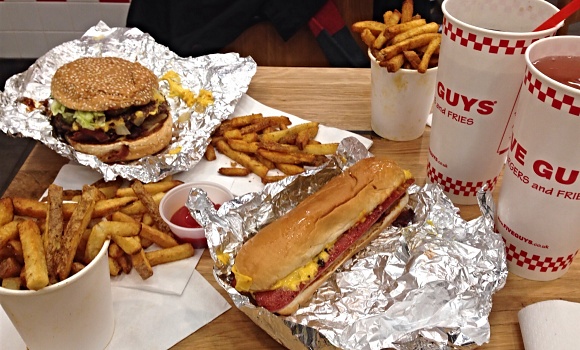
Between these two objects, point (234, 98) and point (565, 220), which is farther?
point (234, 98)

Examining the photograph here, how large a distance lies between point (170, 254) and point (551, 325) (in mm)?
1239

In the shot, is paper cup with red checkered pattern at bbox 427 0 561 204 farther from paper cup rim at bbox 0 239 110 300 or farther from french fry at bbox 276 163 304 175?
paper cup rim at bbox 0 239 110 300

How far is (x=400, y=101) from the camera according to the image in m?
2.34

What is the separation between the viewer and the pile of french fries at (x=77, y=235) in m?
1.39

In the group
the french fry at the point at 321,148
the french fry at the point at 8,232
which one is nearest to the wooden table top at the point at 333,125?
the french fry at the point at 321,148

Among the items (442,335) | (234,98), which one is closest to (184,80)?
(234,98)

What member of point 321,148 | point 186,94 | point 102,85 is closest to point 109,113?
point 102,85

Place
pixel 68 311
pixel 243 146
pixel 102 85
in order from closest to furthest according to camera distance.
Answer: pixel 68 311 → pixel 243 146 → pixel 102 85

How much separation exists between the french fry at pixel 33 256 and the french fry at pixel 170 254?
0.44 m

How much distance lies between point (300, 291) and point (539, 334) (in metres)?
0.71

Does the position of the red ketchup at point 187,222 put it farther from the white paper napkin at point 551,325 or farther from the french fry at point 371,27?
the white paper napkin at point 551,325

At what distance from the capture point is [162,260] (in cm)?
185

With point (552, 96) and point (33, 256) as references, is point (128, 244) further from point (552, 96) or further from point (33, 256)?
point (552, 96)

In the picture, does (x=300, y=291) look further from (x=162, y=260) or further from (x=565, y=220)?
(x=565, y=220)
